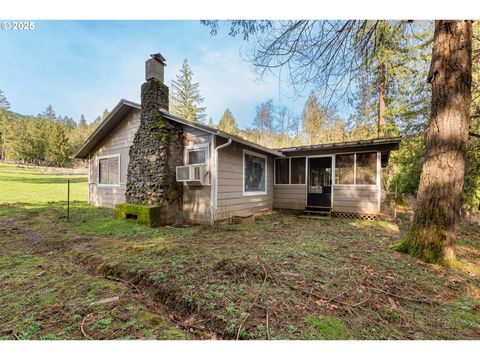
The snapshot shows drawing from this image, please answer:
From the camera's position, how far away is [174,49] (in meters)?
5.17

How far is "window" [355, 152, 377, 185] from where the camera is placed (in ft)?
24.1

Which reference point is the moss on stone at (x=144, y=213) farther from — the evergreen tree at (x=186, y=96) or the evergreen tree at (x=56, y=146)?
the evergreen tree at (x=56, y=146)

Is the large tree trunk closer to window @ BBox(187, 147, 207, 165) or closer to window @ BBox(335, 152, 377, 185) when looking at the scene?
window @ BBox(335, 152, 377, 185)

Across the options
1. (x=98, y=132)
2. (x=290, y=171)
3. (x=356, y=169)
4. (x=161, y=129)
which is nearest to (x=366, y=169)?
(x=356, y=169)

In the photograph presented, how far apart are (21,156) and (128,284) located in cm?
3822

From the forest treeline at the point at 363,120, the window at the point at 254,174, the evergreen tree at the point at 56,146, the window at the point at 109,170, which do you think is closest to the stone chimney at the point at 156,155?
the window at the point at 109,170

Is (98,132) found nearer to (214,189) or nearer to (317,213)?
(214,189)

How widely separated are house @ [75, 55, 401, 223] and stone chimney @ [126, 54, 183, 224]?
29mm

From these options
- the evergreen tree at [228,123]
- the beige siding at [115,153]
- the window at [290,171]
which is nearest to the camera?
the beige siding at [115,153]

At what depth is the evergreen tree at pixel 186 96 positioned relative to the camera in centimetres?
2338

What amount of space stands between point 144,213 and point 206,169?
6.95ft

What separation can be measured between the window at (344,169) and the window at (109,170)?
842 cm
